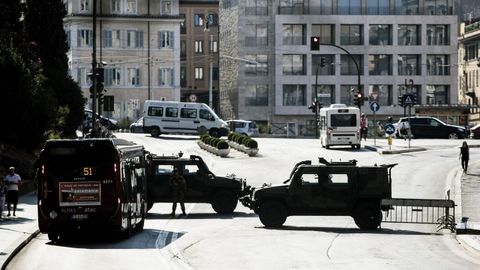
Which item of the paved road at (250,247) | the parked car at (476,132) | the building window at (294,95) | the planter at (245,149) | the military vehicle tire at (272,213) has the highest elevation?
the building window at (294,95)

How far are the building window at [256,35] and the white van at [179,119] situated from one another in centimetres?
3463

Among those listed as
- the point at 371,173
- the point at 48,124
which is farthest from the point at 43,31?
the point at 371,173

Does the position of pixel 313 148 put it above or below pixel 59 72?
below

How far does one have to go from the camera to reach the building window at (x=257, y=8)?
114 meters

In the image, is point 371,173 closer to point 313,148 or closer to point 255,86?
point 313,148

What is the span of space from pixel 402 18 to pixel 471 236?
87.0m

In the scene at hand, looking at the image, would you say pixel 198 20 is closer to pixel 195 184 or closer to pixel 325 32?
pixel 325 32

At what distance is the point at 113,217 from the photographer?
90.5ft

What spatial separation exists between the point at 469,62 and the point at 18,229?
97.8 meters

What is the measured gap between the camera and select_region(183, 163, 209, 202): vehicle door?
3656 cm

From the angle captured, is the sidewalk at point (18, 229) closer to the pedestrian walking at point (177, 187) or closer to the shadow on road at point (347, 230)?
the pedestrian walking at point (177, 187)

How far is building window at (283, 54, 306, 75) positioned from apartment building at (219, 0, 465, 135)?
0.10 m

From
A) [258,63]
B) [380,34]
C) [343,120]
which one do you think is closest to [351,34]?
[380,34]

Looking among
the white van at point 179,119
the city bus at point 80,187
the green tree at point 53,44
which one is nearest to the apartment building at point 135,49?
the white van at point 179,119
